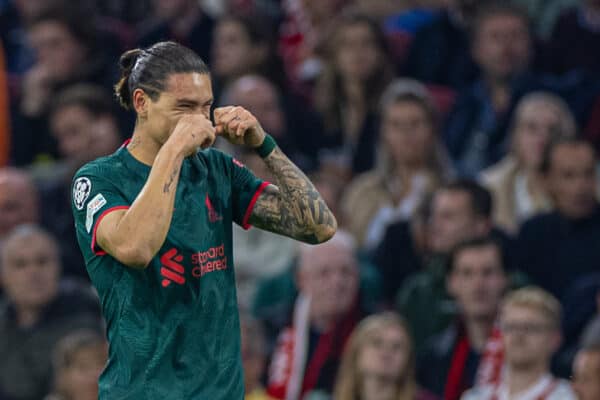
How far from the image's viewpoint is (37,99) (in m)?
10.9

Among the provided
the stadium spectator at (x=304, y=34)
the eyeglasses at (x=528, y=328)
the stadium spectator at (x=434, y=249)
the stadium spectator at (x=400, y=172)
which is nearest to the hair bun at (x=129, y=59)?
the eyeglasses at (x=528, y=328)

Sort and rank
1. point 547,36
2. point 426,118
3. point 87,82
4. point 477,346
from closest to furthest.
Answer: point 477,346
point 426,118
point 547,36
point 87,82

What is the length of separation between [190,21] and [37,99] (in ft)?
4.38

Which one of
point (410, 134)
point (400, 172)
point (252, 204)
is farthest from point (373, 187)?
point (252, 204)

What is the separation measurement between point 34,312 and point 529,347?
3.22m

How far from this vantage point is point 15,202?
9633 millimetres

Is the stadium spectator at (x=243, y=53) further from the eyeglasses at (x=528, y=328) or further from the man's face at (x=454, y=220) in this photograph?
the eyeglasses at (x=528, y=328)

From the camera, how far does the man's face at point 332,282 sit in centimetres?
856

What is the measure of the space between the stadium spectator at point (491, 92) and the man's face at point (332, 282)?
4.57ft

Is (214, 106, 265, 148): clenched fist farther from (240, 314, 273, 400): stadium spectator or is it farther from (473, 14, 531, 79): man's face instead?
(473, 14, 531, 79): man's face

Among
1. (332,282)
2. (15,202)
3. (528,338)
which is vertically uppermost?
(15,202)

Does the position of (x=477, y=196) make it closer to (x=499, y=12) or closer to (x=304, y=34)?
(x=499, y=12)

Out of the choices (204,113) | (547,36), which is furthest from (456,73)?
(204,113)

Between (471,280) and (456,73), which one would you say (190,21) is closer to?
(456,73)
